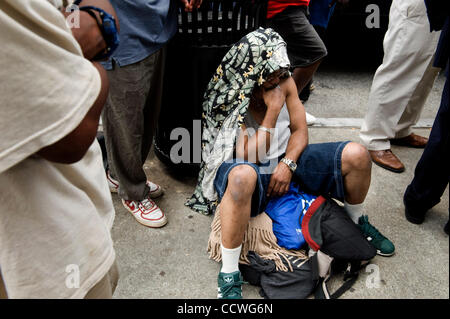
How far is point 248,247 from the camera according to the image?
75.7 inches

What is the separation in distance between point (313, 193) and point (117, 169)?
1188mm

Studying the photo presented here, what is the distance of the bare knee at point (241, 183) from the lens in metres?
1.69

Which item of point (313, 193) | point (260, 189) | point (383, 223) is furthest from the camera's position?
point (383, 223)

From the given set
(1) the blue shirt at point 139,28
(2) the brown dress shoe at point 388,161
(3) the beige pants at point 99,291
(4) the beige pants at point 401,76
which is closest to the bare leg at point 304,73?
(4) the beige pants at point 401,76

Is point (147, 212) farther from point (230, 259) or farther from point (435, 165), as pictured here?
point (435, 165)

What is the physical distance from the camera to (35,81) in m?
0.61

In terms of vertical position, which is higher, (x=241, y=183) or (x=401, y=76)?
(x=401, y=76)

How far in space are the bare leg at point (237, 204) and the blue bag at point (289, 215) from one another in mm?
282

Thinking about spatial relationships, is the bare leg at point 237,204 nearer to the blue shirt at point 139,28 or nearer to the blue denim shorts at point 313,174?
the blue denim shorts at point 313,174

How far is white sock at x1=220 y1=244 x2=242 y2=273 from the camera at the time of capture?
1.79 m

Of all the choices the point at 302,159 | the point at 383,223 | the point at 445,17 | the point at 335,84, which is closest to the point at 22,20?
the point at 302,159

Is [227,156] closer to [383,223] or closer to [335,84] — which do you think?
[383,223]

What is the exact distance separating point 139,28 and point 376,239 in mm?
1771

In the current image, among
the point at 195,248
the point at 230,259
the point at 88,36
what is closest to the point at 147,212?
the point at 195,248
